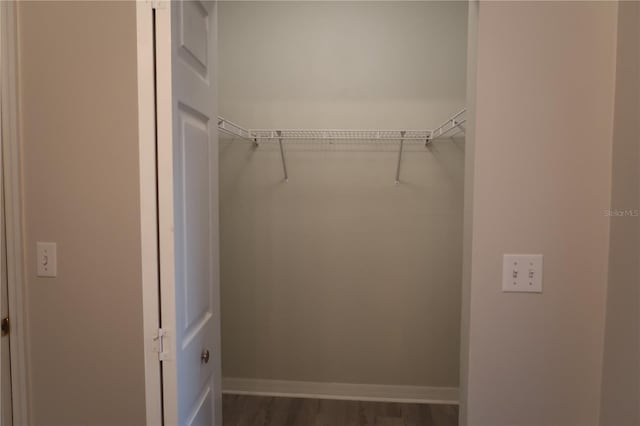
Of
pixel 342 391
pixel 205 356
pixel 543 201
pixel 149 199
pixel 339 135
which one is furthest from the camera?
pixel 342 391

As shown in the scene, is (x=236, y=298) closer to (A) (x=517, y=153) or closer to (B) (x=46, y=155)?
(B) (x=46, y=155)

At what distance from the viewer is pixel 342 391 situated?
7.49 feet

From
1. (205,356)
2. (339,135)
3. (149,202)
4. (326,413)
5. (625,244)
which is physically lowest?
(326,413)

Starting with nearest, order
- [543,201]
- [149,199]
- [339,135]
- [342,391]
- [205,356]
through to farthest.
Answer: [149,199], [543,201], [205,356], [339,135], [342,391]

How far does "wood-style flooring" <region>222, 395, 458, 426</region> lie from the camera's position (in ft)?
6.80

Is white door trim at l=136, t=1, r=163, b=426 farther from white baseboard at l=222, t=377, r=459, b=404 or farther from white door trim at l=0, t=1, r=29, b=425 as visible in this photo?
white baseboard at l=222, t=377, r=459, b=404

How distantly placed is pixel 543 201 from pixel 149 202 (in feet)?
3.60

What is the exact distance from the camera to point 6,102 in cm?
104

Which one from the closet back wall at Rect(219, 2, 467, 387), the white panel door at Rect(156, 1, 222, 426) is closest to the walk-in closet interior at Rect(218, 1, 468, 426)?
the closet back wall at Rect(219, 2, 467, 387)

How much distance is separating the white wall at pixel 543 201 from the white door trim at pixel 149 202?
90 cm

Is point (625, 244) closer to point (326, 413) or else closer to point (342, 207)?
point (342, 207)

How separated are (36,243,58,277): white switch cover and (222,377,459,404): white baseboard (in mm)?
1578

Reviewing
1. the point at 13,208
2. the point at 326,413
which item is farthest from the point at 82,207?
the point at 326,413

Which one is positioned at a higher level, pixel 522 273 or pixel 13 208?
pixel 13 208
